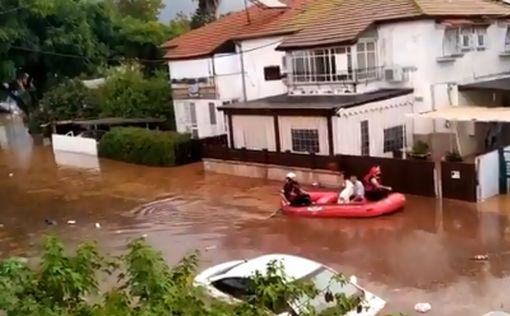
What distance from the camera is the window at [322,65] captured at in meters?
30.1

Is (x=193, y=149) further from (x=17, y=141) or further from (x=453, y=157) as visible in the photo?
(x=17, y=141)

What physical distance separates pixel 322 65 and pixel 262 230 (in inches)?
447

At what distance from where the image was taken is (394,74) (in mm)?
29750

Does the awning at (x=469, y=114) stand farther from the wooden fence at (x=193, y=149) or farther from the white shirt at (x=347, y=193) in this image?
the wooden fence at (x=193, y=149)

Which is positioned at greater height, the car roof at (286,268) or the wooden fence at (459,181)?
the car roof at (286,268)

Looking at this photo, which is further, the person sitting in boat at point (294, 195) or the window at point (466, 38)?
the window at point (466, 38)

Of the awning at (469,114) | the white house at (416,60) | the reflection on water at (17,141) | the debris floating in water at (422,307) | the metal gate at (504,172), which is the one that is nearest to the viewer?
the debris floating in water at (422,307)

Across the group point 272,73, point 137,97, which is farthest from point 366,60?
Result: point 137,97

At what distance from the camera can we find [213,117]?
122 ft

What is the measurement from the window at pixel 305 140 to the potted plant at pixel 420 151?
3.72 metres

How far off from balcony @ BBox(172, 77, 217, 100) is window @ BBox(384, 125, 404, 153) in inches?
439

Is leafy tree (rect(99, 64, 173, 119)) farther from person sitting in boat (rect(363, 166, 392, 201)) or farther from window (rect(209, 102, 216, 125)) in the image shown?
person sitting in boat (rect(363, 166, 392, 201))

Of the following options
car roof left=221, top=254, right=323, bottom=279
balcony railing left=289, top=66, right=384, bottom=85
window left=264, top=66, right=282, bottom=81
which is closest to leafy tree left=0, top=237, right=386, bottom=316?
car roof left=221, top=254, right=323, bottom=279

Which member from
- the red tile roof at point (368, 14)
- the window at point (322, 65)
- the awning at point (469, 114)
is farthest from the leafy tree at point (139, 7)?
the awning at point (469, 114)
